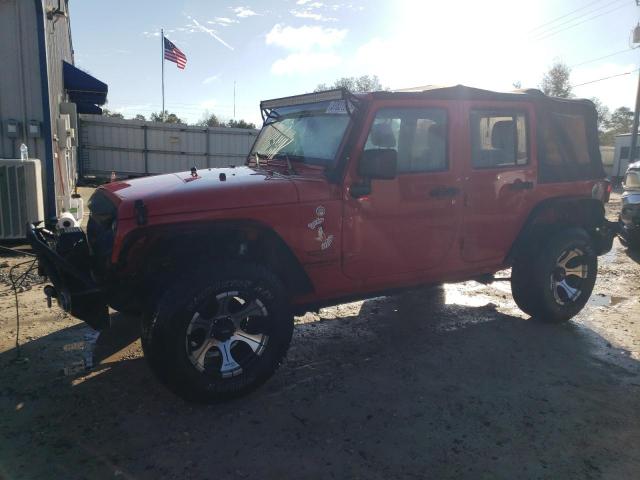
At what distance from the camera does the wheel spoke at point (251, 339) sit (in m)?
3.27

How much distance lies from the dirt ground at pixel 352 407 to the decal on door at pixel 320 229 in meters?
1.02

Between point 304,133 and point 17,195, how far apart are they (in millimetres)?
5386

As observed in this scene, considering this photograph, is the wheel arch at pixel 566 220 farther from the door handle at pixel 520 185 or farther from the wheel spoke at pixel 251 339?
the wheel spoke at pixel 251 339

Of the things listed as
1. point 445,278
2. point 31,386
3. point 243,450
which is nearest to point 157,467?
point 243,450

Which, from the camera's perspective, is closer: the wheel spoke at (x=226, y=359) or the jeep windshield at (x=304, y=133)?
the wheel spoke at (x=226, y=359)

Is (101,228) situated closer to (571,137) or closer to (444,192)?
(444,192)

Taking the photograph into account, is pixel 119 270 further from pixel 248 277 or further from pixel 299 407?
pixel 299 407

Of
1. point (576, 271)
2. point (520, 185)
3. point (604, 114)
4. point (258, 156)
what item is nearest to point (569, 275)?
point (576, 271)

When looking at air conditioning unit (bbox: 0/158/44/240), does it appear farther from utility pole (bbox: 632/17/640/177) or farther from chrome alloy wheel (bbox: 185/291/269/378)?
utility pole (bbox: 632/17/640/177)

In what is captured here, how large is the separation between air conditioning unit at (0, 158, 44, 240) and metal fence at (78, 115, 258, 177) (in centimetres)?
1232

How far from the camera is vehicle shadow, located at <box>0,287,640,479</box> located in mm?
2668

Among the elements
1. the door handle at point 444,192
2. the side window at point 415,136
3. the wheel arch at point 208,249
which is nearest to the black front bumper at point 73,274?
the wheel arch at point 208,249

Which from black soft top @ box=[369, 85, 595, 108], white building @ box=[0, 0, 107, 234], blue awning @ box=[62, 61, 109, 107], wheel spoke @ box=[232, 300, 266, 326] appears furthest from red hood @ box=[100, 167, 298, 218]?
blue awning @ box=[62, 61, 109, 107]

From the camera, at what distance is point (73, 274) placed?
3.11m
